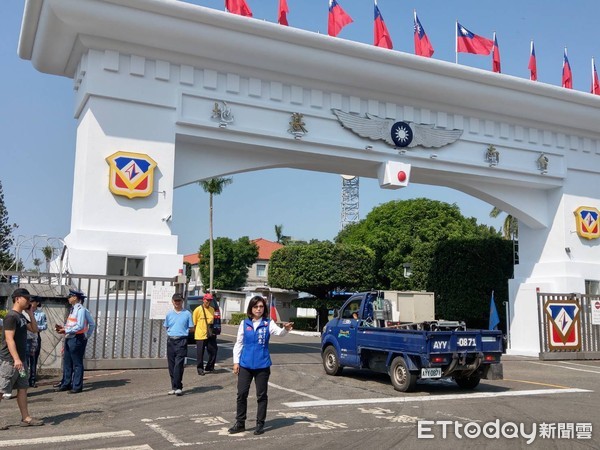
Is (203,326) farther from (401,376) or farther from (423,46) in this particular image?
(423,46)

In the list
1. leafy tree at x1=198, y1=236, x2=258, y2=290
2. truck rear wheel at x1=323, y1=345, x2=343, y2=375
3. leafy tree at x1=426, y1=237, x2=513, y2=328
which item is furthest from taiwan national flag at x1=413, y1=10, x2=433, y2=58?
leafy tree at x1=198, y1=236, x2=258, y2=290

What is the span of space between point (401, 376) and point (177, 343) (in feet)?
14.0

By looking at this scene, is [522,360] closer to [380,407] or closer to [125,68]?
[380,407]

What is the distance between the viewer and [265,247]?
3280 inches

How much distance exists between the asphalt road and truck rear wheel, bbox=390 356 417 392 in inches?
8.5

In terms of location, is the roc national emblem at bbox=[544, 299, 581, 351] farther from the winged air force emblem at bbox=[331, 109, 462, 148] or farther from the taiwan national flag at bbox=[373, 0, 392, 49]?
the taiwan national flag at bbox=[373, 0, 392, 49]

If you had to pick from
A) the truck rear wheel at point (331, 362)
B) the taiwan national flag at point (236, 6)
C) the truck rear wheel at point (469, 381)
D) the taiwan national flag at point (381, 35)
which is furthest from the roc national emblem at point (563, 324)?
the taiwan national flag at point (236, 6)

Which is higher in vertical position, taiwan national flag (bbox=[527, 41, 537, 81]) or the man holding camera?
taiwan national flag (bbox=[527, 41, 537, 81])

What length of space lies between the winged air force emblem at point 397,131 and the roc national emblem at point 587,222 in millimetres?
5466

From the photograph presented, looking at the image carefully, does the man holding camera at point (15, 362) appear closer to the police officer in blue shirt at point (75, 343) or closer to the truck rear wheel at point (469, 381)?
the police officer in blue shirt at point (75, 343)

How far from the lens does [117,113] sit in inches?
606

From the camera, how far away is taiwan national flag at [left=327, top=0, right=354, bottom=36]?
17.5 meters

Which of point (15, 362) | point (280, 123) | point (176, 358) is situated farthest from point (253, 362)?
point (280, 123)

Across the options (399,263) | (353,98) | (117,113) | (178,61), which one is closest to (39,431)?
(117,113)
